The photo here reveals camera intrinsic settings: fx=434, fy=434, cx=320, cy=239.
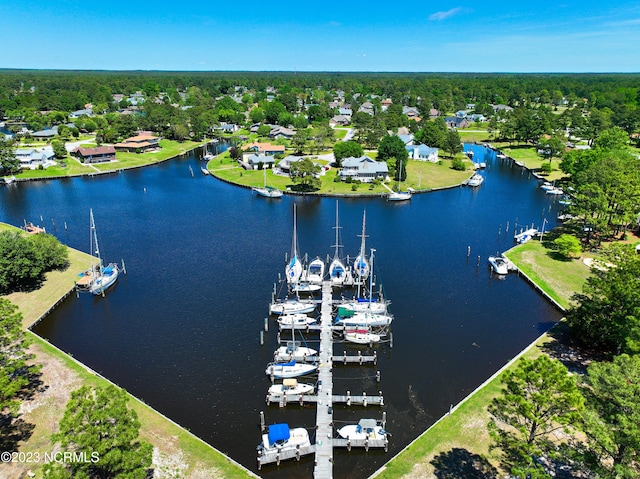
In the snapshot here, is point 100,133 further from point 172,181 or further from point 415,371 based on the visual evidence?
point 415,371

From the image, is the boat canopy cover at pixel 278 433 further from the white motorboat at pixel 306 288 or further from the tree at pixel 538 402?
the white motorboat at pixel 306 288

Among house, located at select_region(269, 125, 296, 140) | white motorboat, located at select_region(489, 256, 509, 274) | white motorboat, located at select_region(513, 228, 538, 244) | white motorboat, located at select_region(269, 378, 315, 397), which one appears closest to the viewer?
white motorboat, located at select_region(269, 378, 315, 397)

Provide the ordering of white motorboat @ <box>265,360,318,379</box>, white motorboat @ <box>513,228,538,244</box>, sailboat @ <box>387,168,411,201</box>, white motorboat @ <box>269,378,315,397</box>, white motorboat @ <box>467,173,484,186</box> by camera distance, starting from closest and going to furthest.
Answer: white motorboat @ <box>269,378,315,397</box> < white motorboat @ <box>265,360,318,379</box> < white motorboat @ <box>513,228,538,244</box> < sailboat @ <box>387,168,411,201</box> < white motorboat @ <box>467,173,484,186</box>

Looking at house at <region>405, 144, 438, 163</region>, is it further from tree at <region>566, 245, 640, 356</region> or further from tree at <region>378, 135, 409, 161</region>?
tree at <region>566, 245, 640, 356</region>

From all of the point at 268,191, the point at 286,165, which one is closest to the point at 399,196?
the point at 268,191

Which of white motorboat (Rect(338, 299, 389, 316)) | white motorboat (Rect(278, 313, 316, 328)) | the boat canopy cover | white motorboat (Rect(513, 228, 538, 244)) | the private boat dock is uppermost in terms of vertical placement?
white motorboat (Rect(513, 228, 538, 244))

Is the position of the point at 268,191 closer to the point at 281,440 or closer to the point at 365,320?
the point at 365,320

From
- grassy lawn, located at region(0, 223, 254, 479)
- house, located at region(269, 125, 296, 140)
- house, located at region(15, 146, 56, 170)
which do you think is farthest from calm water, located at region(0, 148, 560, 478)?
house, located at region(269, 125, 296, 140)

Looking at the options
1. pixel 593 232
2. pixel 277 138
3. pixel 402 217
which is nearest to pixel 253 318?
pixel 402 217
